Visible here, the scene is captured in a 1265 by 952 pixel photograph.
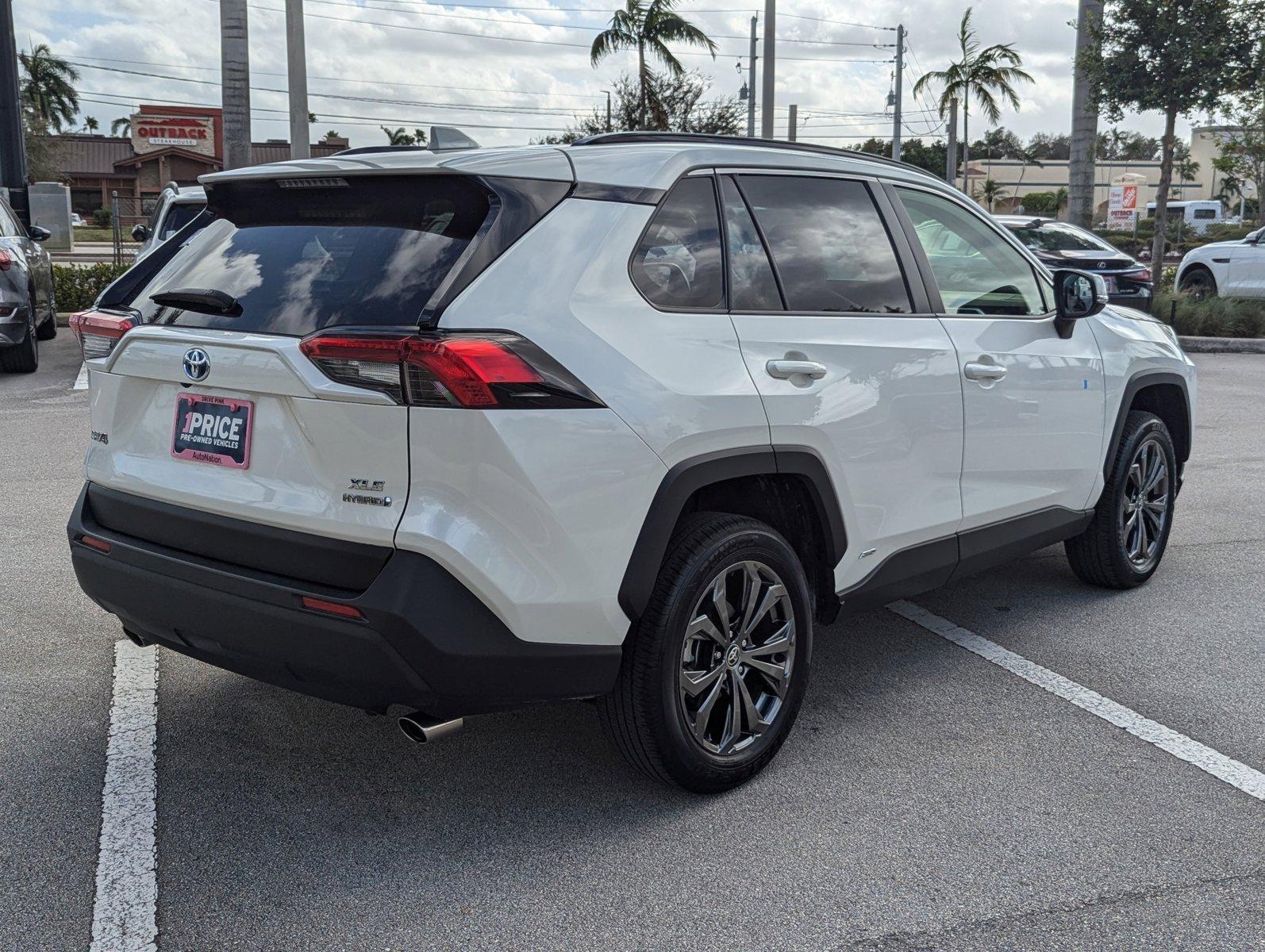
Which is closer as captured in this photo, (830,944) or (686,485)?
(830,944)

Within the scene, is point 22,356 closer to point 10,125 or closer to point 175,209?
point 175,209

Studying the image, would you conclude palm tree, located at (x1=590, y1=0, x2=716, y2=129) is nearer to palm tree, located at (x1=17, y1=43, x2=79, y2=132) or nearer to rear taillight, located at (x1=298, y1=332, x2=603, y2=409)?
rear taillight, located at (x1=298, y1=332, x2=603, y2=409)

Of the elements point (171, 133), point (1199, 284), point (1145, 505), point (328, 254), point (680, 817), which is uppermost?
point (171, 133)

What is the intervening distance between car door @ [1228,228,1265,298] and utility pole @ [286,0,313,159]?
1364 centimetres

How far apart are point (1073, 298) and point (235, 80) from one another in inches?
558

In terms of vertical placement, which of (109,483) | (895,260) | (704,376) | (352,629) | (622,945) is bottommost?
(622,945)

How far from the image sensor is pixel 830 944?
9.02 ft

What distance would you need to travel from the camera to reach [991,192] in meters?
75.4

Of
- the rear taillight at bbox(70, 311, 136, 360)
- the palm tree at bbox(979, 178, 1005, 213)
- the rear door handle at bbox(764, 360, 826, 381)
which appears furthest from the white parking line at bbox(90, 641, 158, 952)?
the palm tree at bbox(979, 178, 1005, 213)

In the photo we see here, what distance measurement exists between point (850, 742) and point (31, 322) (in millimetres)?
10289

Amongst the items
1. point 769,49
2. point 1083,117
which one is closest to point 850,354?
point 1083,117

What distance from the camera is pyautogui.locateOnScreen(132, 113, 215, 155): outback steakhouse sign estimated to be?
58.2 meters

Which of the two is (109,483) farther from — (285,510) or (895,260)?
(895,260)

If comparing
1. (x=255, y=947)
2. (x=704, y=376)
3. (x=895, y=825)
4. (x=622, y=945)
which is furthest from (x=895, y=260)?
(x=255, y=947)
